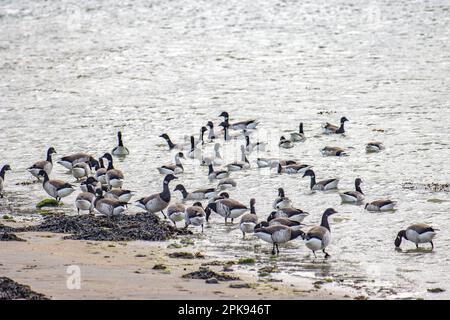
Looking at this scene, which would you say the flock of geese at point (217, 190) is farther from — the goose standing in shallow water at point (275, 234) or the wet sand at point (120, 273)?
the wet sand at point (120, 273)

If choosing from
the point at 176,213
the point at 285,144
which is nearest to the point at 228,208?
the point at 176,213

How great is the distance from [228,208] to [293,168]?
4525 mm

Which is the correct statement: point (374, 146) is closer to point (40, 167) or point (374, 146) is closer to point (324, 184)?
point (324, 184)

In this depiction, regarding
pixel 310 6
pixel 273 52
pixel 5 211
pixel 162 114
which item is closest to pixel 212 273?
pixel 5 211

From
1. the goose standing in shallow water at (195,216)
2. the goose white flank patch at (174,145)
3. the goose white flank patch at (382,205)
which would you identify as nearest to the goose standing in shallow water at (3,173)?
the goose white flank patch at (174,145)

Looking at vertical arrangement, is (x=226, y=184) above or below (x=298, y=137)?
below

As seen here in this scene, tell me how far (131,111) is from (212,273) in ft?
62.5

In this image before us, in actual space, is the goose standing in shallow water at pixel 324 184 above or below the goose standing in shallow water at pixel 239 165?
below

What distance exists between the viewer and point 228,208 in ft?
66.3

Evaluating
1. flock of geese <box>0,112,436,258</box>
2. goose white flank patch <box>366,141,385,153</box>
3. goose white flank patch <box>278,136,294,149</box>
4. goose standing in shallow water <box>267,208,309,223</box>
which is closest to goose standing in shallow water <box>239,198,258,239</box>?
flock of geese <box>0,112,436,258</box>

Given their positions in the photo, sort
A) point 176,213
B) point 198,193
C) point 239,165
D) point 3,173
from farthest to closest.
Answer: point 239,165
point 3,173
point 198,193
point 176,213

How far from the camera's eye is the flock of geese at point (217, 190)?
17828 millimetres

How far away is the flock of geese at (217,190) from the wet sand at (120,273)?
5.08 ft

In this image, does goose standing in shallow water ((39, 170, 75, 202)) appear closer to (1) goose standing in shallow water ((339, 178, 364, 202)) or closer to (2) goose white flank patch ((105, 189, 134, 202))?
(2) goose white flank patch ((105, 189, 134, 202))
